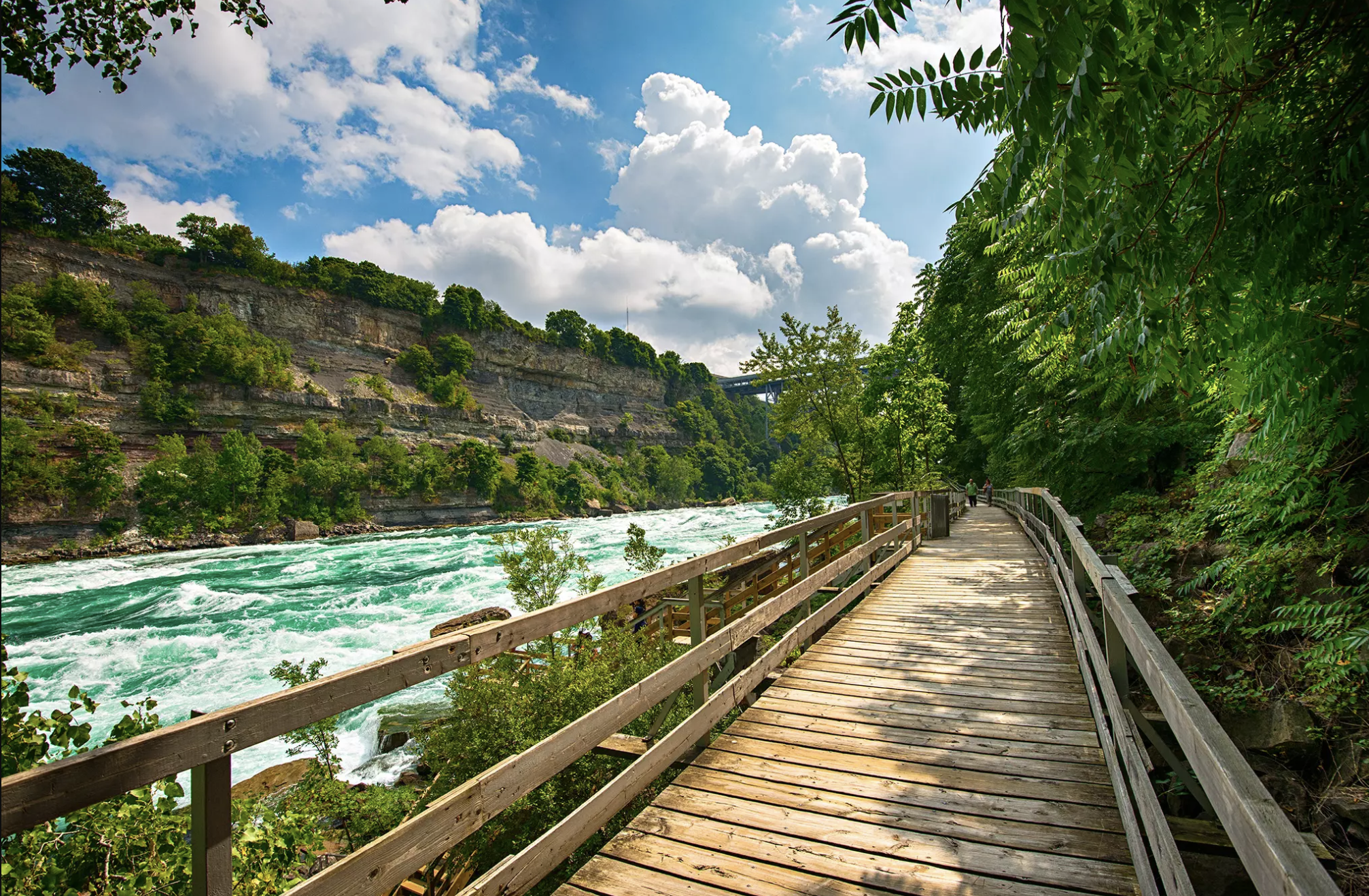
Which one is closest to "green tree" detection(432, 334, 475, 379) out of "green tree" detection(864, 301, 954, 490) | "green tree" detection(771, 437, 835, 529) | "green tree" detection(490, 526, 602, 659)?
"green tree" detection(864, 301, 954, 490)

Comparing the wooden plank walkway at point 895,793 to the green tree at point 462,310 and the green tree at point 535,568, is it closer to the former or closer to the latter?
the green tree at point 535,568

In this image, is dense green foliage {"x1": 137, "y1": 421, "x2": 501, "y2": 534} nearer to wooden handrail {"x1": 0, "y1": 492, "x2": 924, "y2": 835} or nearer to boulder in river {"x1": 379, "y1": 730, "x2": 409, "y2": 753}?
boulder in river {"x1": 379, "y1": 730, "x2": 409, "y2": 753}

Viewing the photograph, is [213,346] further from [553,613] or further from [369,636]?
[553,613]

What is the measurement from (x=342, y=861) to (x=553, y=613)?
121 cm

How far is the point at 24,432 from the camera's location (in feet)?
167

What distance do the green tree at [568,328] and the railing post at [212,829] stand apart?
135047 millimetres

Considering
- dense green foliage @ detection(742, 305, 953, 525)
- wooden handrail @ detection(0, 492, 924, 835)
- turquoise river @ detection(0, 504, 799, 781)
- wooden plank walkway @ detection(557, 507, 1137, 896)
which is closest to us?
wooden handrail @ detection(0, 492, 924, 835)

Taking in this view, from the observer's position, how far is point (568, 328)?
443ft

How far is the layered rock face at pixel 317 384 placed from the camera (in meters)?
62.9

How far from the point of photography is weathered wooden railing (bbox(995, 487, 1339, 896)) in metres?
0.97

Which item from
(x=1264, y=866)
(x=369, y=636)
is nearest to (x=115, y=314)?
(x=369, y=636)

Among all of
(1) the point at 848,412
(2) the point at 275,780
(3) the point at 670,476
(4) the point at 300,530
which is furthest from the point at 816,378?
(3) the point at 670,476

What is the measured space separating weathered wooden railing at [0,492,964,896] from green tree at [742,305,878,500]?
54.9 ft

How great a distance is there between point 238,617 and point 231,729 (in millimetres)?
25919
